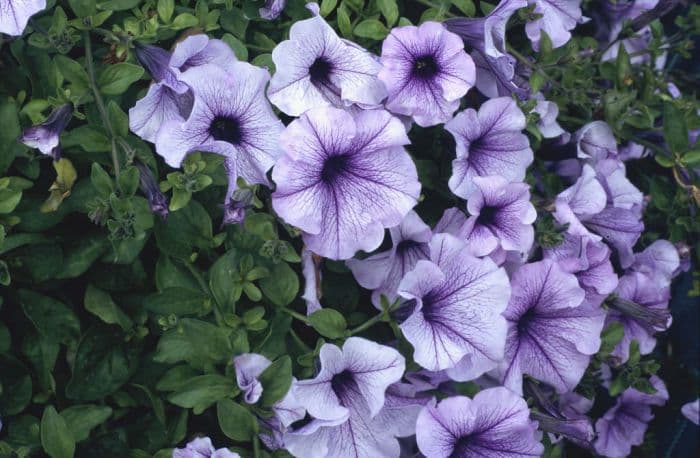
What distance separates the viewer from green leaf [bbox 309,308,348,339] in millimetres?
876

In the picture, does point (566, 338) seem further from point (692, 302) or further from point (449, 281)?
point (692, 302)

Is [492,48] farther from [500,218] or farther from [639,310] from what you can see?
[639,310]

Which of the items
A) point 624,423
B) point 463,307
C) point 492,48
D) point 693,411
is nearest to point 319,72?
point 492,48

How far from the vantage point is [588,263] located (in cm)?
99

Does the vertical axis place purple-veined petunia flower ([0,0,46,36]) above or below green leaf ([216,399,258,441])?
above

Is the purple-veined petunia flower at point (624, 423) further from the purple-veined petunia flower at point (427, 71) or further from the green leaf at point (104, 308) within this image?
the green leaf at point (104, 308)

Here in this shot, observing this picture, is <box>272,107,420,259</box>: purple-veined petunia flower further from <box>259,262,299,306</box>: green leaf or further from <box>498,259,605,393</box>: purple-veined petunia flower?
<box>498,259,605,393</box>: purple-veined petunia flower

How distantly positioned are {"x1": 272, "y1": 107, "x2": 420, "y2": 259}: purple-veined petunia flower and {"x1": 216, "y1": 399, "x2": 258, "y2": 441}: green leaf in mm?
185

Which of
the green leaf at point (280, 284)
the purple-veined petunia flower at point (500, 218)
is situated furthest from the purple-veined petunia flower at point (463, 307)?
the green leaf at point (280, 284)

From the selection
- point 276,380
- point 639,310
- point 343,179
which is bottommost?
point 639,310

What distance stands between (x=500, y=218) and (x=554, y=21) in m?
0.30

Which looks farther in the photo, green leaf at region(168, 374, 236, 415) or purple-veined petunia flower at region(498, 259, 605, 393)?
purple-veined petunia flower at region(498, 259, 605, 393)

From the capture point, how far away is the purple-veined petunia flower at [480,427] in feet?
2.89

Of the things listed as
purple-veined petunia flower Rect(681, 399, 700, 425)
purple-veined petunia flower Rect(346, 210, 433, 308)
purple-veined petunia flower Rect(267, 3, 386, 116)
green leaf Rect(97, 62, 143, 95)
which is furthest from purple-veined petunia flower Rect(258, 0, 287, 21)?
purple-veined petunia flower Rect(681, 399, 700, 425)
